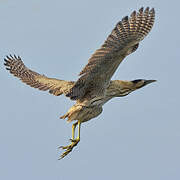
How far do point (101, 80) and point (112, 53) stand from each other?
0.81m

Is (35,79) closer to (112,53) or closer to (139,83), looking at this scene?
(139,83)

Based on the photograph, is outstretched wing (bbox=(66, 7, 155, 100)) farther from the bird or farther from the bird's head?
the bird's head

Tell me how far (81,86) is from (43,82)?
1262 mm

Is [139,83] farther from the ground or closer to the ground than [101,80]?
farther from the ground

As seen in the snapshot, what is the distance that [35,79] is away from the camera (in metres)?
12.1

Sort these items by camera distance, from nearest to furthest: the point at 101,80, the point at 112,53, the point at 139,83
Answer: the point at 112,53
the point at 101,80
the point at 139,83

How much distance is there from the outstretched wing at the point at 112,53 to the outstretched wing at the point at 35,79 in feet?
1.23

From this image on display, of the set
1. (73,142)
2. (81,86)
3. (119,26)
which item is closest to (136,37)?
(119,26)

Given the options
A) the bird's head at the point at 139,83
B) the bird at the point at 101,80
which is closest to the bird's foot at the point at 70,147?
the bird at the point at 101,80

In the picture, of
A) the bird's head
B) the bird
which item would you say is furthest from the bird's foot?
the bird's head

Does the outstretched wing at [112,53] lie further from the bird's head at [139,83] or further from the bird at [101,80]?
the bird's head at [139,83]

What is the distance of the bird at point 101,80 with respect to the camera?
32.8 feet

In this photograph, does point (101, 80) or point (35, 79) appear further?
point (35, 79)

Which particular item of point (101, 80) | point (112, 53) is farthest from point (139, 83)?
point (112, 53)
